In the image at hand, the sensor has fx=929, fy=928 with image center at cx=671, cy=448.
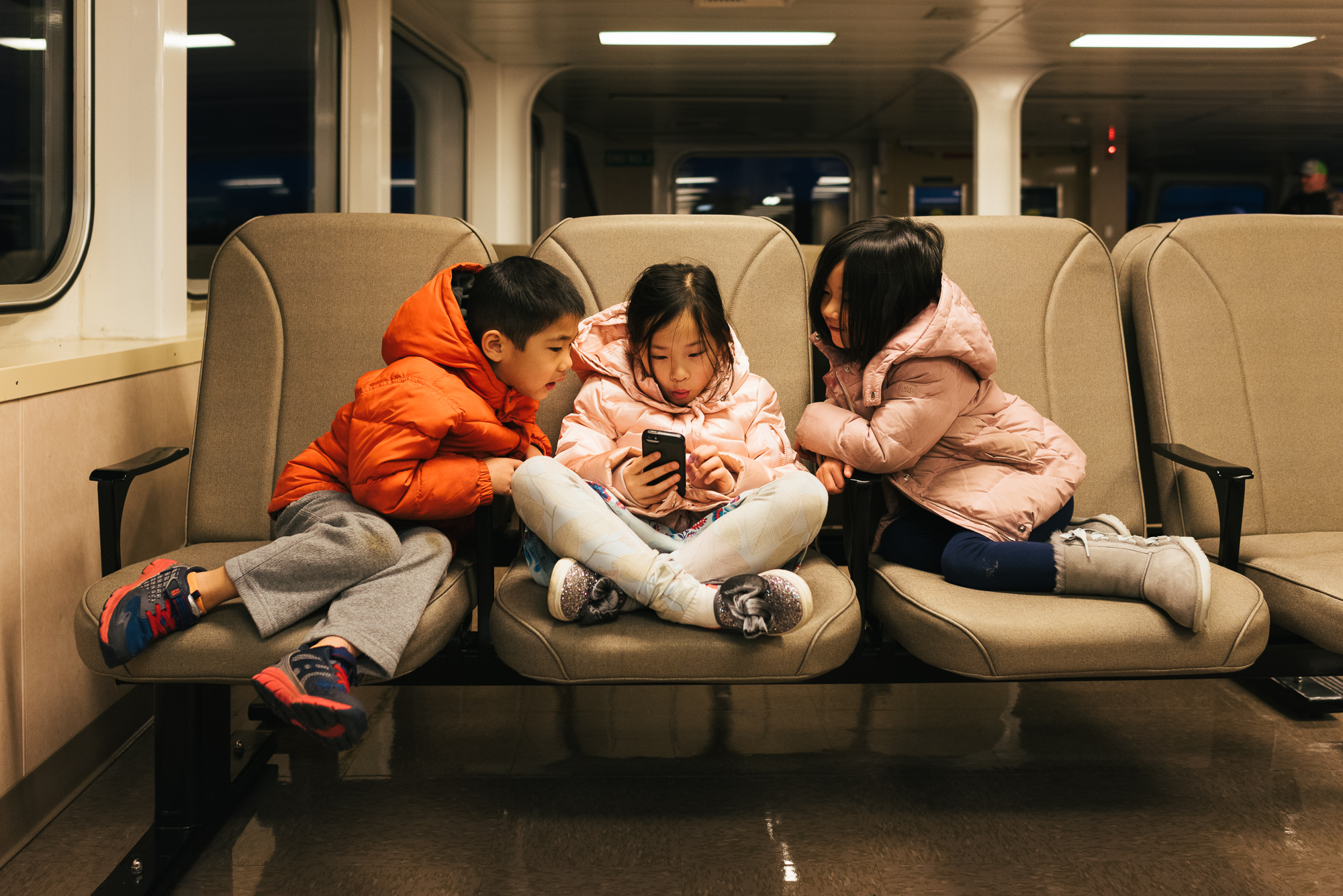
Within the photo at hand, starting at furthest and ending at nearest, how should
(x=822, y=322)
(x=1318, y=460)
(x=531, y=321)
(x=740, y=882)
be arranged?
(x=1318, y=460) → (x=822, y=322) → (x=531, y=321) → (x=740, y=882)

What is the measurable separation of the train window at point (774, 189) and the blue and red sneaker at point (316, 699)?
831 centimetres

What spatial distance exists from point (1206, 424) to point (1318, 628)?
0.58 m

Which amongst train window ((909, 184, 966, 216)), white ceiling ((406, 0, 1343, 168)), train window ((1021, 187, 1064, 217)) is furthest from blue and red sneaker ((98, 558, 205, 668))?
train window ((1021, 187, 1064, 217))

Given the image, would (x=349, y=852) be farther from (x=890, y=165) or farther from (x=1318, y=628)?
(x=890, y=165)

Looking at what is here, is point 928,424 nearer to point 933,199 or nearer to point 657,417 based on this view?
point 657,417

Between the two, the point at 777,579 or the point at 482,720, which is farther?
the point at 482,720

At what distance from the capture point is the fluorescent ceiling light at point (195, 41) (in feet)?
6.94

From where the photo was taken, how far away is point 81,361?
5.67 feet

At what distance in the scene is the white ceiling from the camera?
4.79 metres

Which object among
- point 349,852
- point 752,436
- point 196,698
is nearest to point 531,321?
point 752,436

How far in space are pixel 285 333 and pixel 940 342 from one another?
1.30 m

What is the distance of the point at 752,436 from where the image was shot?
5.75 feet

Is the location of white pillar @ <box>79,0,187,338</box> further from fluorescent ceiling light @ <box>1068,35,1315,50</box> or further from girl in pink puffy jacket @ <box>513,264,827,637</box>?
fluorescent ceiling light @ <box>1068,35,1315,50</box>

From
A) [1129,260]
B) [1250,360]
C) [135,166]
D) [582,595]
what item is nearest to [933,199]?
[1129,260]
